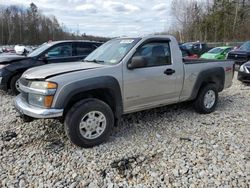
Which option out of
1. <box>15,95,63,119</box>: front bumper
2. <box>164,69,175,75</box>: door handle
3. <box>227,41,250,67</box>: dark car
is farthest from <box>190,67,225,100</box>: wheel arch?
<box>227,41,250,67</box>: dark car

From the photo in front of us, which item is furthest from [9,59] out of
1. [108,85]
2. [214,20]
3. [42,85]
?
[214,20]

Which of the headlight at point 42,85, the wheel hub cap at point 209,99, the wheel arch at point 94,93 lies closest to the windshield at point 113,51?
the wheel arch at point 94,93

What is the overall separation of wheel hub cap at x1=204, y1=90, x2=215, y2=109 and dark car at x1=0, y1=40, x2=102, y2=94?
4.42 metres

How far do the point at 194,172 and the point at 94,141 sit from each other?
159cm

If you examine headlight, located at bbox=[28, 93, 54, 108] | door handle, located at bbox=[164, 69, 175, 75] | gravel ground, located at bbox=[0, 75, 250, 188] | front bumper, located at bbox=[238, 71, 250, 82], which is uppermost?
door handle, located at bbox=[164, 69, 175, 75]

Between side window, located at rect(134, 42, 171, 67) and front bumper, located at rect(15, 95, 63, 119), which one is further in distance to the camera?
side window, located at rect(134, 42, 171, 67)

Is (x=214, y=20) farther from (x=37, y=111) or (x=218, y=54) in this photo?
(x=37, y=111)

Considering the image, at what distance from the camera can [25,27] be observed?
249ft

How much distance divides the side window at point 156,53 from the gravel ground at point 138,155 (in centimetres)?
124

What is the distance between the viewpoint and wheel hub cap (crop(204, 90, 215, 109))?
19.6 ft

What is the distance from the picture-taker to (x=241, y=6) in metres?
42.8

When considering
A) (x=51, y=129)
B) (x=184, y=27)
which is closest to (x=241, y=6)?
(x=184, y=27)

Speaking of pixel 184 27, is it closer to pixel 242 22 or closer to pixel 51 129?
pixel 242 22

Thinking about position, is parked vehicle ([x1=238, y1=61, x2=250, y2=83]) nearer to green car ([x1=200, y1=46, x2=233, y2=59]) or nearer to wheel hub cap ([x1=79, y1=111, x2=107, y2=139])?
wheel hub cap ([x1=79, y1=111, x2=107, y2=139])
